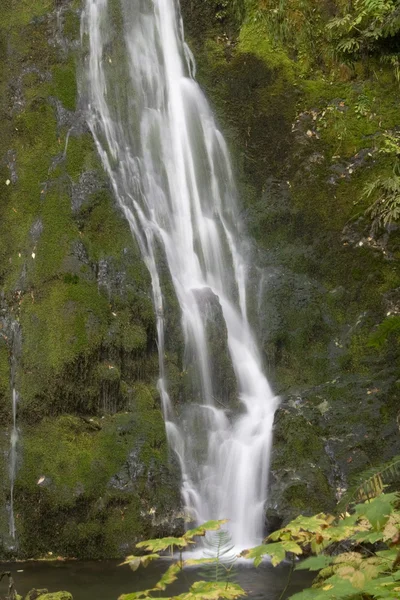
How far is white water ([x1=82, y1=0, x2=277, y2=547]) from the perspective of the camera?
845cm

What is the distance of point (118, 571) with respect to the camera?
23.7 feet

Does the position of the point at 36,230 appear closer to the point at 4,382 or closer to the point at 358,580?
the point at 4,382

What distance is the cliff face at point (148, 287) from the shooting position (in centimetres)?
829

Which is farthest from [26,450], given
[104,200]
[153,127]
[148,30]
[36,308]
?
[148,30]

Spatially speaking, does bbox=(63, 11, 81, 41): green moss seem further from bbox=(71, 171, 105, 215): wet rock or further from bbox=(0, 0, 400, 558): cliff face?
bbox=(71, 171, 105, 215): wet rock

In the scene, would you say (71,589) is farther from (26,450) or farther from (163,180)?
(163,180)

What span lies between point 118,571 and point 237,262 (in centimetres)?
508

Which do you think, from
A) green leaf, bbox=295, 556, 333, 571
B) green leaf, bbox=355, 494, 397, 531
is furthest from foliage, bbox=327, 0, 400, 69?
green leaf, bbox=295, 556, 333, 571

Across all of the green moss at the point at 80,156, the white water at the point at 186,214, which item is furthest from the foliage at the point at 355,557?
the green moss at the point at 80,156

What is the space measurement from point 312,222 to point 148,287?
293 centimetres

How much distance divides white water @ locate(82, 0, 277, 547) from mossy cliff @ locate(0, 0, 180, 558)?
0.30 metres

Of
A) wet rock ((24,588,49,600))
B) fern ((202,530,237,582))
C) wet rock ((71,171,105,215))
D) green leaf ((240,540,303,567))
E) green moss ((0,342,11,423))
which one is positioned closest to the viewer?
green leaf ((240,540,303,567))

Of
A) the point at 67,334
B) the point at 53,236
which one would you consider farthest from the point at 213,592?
the point at 53,236

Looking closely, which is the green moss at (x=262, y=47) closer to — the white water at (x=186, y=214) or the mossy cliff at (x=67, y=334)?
the white water at (x=186, y=214)
